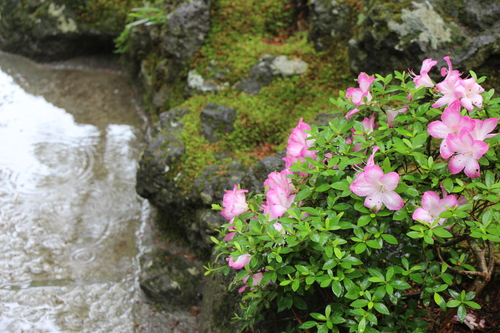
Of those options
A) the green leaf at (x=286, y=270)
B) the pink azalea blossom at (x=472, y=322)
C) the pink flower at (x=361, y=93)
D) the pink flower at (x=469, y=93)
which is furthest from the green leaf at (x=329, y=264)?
the pink azalea blossom at (x=472, y=322)

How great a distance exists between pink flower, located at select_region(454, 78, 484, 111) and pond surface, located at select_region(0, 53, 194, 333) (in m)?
3.05

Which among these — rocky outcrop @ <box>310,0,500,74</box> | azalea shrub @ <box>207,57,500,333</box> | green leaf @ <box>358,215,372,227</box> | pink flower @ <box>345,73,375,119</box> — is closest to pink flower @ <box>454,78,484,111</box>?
azalea shrub @ <box>207,57,500,333</box>

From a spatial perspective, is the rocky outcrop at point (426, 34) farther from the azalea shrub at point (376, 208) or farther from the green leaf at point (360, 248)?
the green leaf at point (360, 248)

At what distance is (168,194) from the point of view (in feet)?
13.7

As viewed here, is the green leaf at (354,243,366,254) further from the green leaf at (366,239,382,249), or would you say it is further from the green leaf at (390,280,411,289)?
the green leaf at (390,280,411,289)

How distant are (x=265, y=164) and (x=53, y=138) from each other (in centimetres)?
405

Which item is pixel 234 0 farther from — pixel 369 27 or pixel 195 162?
pixel 195 162

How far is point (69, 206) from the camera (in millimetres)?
4883

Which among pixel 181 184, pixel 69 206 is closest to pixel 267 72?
pixel 181 184

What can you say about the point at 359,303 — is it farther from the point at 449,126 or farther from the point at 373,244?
the point at 449,126

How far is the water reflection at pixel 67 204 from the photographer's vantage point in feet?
12.5

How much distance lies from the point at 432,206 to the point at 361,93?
70 cm

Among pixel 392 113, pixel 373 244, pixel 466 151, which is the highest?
pixel 466 151

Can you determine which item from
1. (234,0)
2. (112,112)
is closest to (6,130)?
(112,112)
